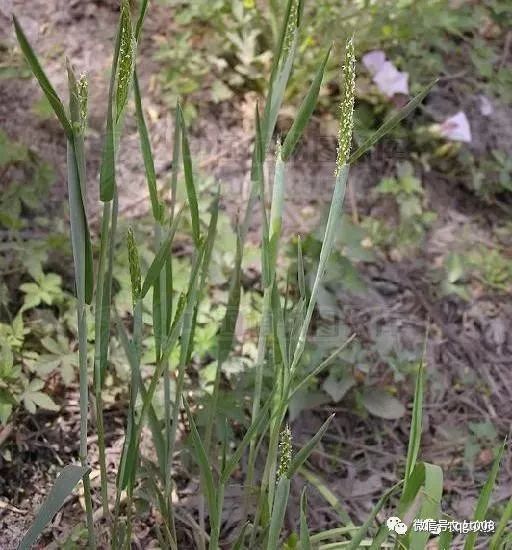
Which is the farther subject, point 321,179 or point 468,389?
point 321,179

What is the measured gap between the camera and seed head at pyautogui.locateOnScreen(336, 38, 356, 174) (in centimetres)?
75

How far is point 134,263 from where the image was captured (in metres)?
0.87

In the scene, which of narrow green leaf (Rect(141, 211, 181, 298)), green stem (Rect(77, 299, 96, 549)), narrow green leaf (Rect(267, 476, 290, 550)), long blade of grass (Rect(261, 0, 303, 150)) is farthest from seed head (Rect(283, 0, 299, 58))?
narrow green leaf (Rect(267, 476, 290, 550))

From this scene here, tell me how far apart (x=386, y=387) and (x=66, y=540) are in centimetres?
76

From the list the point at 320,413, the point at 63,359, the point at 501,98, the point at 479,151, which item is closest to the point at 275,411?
the point at 63,359

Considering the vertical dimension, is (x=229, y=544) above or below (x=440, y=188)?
below

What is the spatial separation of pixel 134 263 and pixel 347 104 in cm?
29

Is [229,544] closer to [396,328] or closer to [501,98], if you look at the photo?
[396,328]

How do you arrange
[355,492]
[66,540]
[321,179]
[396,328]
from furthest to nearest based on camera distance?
[321,179] → [396,328] → [355,492] → [66,540]

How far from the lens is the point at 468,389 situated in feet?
5.72

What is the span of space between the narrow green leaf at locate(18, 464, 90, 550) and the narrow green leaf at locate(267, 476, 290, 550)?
23cm

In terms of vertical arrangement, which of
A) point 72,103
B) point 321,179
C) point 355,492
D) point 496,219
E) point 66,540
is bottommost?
point 355,492

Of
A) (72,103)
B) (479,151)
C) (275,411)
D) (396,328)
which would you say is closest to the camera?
(72,103)

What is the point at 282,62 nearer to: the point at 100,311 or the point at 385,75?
the point at 100,311
